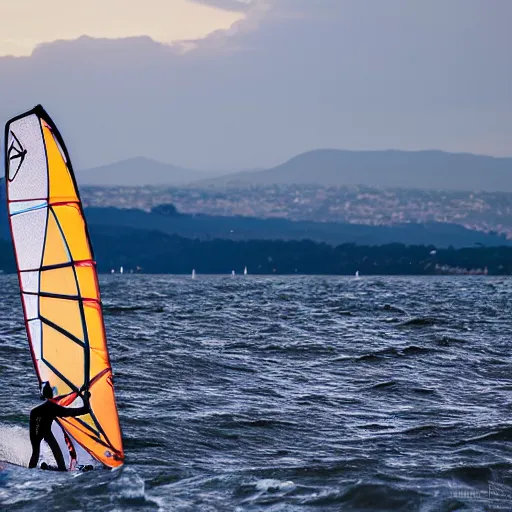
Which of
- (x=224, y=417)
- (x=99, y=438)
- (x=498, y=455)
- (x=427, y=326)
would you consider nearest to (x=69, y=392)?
(x=99, y=438)

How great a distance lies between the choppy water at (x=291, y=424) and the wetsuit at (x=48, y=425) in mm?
317

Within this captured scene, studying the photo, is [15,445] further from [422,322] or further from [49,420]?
[422,322]

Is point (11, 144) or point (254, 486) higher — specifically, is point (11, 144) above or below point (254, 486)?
above

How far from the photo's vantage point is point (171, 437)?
13812 millimetres

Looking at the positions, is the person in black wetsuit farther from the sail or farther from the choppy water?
the choppy water

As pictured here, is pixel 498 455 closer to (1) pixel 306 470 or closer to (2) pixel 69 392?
(1) pixel 306 470

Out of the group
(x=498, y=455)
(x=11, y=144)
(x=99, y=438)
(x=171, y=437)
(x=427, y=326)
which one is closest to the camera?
(x=11, y=144)

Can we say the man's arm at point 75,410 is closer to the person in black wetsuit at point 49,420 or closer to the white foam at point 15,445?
the person in black wetsuit at point 49,420

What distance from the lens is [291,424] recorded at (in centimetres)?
1489

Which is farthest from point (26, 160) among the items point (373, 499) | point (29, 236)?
point (373, 499)

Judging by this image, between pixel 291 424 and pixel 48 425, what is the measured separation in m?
4.52

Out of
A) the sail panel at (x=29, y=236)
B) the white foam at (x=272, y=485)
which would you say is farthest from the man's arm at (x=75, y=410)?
the white foam at (x=272, y=485)

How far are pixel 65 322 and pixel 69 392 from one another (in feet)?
2.71

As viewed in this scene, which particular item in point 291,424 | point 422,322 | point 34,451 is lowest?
point 422,322
